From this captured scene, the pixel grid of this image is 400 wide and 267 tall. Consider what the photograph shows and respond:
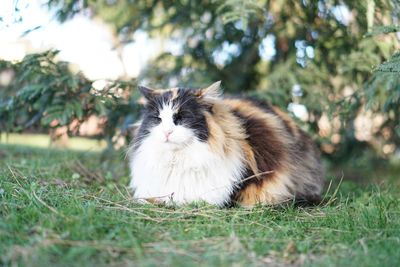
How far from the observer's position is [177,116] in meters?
3.28

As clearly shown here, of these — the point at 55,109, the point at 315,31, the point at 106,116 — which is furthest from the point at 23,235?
the point at 315,31

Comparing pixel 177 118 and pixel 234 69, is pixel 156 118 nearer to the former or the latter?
pixel 177 118

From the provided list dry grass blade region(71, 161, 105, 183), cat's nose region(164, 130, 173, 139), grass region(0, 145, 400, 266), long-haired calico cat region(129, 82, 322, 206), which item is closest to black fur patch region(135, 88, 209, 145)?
long-haired calico cat region(129, 82, 322, 206)

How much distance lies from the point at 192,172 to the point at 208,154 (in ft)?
0.63

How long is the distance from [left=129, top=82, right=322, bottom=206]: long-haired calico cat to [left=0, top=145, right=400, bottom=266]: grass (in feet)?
0.66

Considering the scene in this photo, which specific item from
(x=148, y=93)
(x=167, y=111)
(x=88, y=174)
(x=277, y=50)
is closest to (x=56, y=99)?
(x=88, y=174)

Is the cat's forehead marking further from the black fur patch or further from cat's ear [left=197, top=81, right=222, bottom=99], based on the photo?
cat's ear [left=197, top=81, right=222, bottom=99]

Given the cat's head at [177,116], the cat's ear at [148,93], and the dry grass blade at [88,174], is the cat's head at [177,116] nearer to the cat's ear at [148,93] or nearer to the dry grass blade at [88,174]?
the cat's ear at [148,93]

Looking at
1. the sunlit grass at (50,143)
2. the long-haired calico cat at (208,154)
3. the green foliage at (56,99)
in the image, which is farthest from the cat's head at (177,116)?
the sunlit grass at (50,143)

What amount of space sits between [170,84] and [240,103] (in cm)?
205

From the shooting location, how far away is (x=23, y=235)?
235 cm

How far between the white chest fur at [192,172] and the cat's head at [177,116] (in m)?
0.08

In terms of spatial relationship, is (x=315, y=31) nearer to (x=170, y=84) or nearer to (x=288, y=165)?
(x=170, y=84)

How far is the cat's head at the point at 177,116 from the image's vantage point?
321cm
